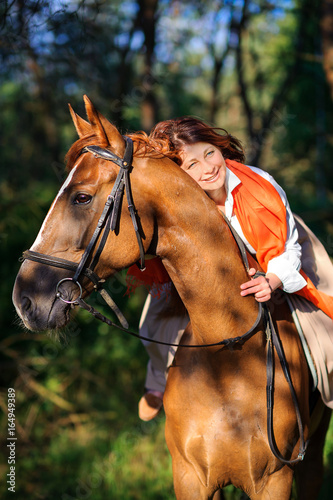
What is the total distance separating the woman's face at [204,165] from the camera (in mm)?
2367

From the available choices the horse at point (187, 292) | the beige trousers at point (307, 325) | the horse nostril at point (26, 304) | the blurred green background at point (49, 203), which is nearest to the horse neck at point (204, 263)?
the horse at point (187, 292)

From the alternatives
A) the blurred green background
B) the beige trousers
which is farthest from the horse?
the blurred green background

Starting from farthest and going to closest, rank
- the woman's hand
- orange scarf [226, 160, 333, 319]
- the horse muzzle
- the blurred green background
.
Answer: the blurred green background
orange scarf [226, 160, 333, 319]
the woman's hand
the horse muzzle

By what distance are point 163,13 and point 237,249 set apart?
851 centimetres

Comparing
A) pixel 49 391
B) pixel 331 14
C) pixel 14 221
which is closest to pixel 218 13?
pixel 331 14

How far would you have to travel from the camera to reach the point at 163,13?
9.25 m

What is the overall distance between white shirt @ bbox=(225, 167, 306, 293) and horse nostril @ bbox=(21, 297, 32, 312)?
112 cm

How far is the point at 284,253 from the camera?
2289 mm

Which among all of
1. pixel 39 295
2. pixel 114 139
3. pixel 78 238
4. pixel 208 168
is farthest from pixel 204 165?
pixel 39 295

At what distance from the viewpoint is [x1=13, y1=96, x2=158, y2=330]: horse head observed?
1.99 m

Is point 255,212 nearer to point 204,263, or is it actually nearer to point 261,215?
point 261,215

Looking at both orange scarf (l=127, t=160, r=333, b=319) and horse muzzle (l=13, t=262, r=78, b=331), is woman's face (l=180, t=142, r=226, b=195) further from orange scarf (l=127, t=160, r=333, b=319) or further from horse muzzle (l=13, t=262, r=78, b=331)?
horse muzzle (l=13, t=262, r=78, b=331)

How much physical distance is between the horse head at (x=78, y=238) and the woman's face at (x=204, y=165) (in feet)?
1.35

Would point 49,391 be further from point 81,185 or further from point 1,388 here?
point 81,185
